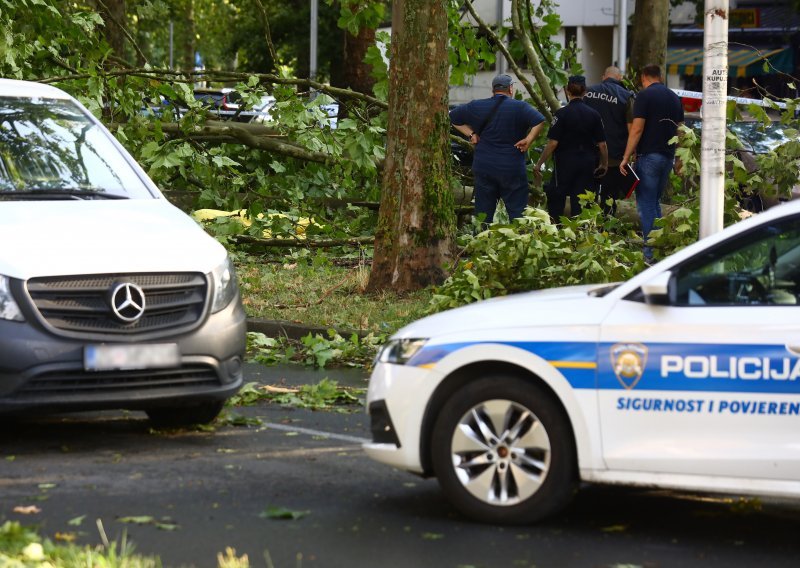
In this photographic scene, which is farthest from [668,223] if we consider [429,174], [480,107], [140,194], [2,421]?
[2,421]

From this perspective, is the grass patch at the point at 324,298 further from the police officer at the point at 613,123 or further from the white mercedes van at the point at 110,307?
the white mercedes van at the point at 110,307

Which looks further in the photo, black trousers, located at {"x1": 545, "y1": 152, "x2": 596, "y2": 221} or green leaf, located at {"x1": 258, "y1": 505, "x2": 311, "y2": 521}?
black trousers, located at {"x1": 545, "y1": 152, "x2": 596, "y2": 221}

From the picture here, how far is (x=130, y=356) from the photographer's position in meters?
7.20

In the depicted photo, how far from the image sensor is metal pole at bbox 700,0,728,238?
874 centimetres

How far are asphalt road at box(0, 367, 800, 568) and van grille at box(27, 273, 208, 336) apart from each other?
0.65 meters

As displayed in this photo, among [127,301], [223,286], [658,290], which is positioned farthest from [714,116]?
[127,301]

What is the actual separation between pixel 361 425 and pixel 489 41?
29.1 ft

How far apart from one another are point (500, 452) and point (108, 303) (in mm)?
2274

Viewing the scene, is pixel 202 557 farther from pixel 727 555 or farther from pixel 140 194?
pixel 140 194

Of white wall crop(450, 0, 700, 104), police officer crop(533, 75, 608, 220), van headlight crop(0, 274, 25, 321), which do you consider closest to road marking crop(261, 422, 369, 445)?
van headlight crop(0, 274, 25, 321)

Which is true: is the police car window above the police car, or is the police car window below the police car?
above

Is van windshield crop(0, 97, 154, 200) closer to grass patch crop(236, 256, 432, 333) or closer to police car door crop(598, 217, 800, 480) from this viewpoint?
grass patch crop(236, 256, 432, 333)

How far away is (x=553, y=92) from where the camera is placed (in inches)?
658

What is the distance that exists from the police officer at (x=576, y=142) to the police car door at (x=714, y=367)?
8496 millimetres
